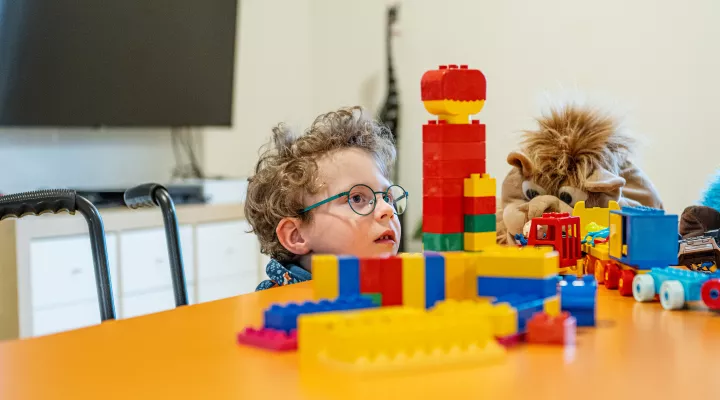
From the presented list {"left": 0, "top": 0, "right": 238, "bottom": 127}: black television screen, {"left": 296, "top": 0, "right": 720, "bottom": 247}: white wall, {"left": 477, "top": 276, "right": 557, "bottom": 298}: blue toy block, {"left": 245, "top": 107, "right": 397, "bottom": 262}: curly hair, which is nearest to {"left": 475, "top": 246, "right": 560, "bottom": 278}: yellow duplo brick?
{"left": 477, "top": 276, "right": 557, "bottom": 298}: blue toy block

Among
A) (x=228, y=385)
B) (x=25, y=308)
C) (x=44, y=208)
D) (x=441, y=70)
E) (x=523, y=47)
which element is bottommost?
(x=25, y=308)

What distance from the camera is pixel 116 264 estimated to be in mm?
2738

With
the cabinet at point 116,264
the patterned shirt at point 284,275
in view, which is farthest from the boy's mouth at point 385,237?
Answer: the cabinet at point 116,264

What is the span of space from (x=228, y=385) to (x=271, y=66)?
3.36 m

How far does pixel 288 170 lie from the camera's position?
1.31 m

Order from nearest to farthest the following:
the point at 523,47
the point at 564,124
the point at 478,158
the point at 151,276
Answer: the point at 478,158 < the point at 564,124 < the point at 151,276 < the point at 523,47

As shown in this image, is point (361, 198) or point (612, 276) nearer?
point (612, 276)

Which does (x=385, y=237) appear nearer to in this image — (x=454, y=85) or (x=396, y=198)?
(x=396, y=198)

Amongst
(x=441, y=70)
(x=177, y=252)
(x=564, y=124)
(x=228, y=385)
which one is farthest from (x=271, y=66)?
(x=228, y=385)

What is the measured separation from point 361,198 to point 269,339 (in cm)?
57

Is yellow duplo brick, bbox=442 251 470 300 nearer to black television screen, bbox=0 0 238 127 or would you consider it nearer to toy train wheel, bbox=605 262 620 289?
toy train wheel, bbox=605 262 620 289

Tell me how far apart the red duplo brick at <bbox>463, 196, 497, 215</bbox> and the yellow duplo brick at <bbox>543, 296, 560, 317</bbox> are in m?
0.12

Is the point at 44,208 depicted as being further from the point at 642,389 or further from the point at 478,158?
the point at 642,389

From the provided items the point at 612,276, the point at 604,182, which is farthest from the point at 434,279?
the point at 604,182
